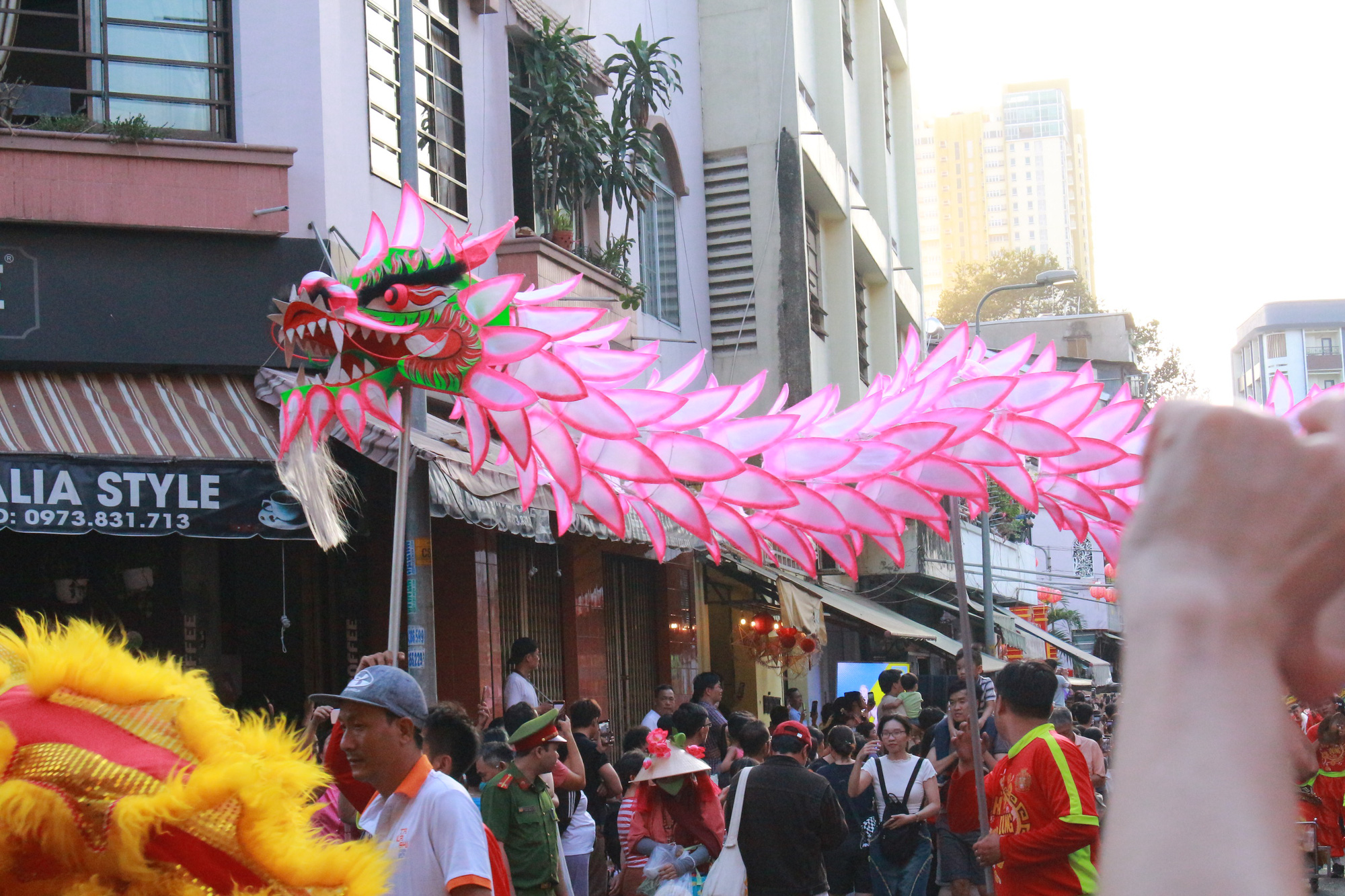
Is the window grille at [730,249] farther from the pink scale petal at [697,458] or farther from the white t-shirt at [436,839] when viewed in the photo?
the white t-shirt at [436,839]

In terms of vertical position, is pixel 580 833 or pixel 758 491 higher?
pixel 758 491

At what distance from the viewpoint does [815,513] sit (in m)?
6.73

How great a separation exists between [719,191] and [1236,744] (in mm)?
20000

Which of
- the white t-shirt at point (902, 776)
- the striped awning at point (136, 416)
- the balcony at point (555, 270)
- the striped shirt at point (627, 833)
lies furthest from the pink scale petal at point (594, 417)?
the balcony at point (555, 270)

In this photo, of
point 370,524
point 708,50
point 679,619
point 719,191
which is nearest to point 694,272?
point 719,191

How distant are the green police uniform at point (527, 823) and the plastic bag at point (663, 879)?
1103 millimetres

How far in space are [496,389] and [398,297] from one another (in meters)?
0.54

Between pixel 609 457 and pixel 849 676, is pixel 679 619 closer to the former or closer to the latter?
pixel 849 676

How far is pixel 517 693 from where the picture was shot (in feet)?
34.3

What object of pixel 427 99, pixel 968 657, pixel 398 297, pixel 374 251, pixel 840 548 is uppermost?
pixel 427 99

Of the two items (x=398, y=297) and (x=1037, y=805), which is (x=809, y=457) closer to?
(x=1037, y=805)

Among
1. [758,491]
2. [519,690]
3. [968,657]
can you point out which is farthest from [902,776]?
[758,491]

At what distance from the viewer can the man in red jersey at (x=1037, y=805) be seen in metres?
5.77

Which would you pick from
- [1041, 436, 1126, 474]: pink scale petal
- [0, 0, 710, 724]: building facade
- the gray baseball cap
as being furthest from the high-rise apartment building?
the gray baseball cap
